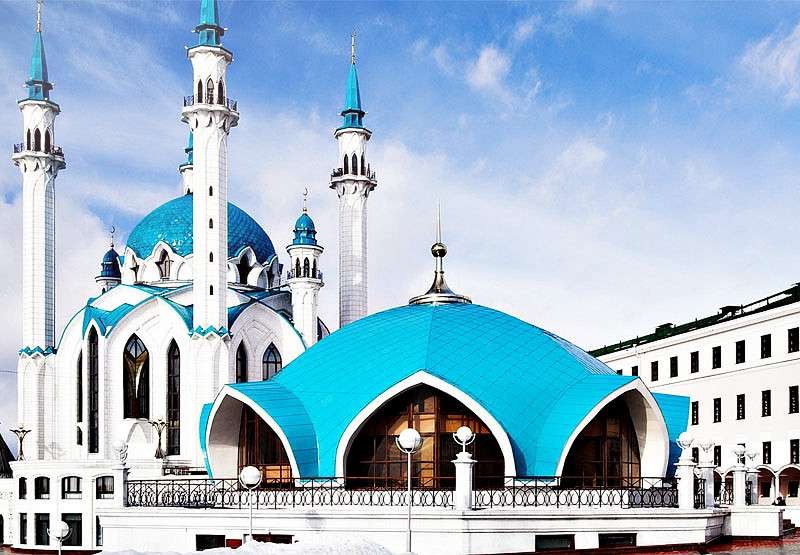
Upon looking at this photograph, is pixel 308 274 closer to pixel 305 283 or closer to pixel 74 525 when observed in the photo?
pixel 305 283

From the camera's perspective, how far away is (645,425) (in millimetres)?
26516

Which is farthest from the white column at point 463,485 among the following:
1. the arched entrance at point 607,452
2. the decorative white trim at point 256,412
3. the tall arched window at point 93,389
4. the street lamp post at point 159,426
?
the tall arched window at point 93,389

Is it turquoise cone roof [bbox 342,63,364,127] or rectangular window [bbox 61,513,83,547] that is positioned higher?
turquoise cone roof [bbox 342,63,364,127]

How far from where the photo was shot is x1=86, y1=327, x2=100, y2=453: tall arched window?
44.1 meters

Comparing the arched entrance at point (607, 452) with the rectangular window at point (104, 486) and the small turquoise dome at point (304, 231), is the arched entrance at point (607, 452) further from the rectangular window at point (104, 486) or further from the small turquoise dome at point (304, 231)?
the small turquoise dome at point (304, 231)

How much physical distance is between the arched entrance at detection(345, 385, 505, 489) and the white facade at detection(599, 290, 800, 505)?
17.6 m

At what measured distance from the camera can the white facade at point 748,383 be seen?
41281 millimetres

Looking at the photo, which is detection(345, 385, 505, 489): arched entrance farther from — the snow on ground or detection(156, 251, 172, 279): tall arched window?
detection(156, 251, 172, 279): tall arched window

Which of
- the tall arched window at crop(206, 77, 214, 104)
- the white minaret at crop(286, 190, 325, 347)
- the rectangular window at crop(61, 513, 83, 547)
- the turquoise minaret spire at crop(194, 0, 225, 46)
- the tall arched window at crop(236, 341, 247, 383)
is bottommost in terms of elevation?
the rectangular window at crop(61, 513, 83, 547)

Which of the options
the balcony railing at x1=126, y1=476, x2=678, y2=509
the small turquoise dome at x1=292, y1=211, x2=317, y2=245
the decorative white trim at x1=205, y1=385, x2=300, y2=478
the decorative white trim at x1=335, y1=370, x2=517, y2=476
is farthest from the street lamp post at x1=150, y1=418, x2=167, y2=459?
the decorative white trim at x1=335, y1=370, x2=517, y2=476

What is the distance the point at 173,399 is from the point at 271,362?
460 centimetres

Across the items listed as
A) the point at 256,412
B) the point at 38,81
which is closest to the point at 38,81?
the point at 38,81

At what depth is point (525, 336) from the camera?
1087 inches

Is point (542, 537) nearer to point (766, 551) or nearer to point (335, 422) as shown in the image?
point (766, 551)
